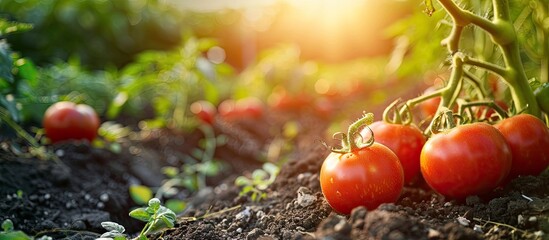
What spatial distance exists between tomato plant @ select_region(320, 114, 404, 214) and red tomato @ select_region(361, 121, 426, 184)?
0.59ft

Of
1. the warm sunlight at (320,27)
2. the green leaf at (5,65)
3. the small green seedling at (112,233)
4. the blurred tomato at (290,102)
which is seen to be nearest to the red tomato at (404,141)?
the small green seedling at (112,233)

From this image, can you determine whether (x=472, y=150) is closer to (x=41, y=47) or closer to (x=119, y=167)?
(x=119, y=167)

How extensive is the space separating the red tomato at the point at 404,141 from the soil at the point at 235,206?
0.11 meters

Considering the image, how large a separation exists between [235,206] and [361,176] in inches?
27.6

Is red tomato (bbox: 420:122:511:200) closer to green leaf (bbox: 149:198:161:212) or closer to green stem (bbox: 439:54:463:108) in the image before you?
green stem (bbox: 439:54:463:108)

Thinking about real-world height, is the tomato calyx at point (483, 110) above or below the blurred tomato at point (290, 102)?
above

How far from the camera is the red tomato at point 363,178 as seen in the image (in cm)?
153

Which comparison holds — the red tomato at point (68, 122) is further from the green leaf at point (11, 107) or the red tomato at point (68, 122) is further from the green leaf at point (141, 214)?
the green leaf at point (141, 214)

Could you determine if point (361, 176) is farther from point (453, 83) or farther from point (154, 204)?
point (154, 204)

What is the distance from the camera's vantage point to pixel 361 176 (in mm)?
1528

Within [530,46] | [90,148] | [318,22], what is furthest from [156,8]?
[530,46]

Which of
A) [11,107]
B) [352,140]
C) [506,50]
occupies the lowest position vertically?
[11,107]

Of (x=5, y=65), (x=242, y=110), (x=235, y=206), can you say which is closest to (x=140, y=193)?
(x=235, y=206)

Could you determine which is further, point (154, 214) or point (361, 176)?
point (154, 214)
